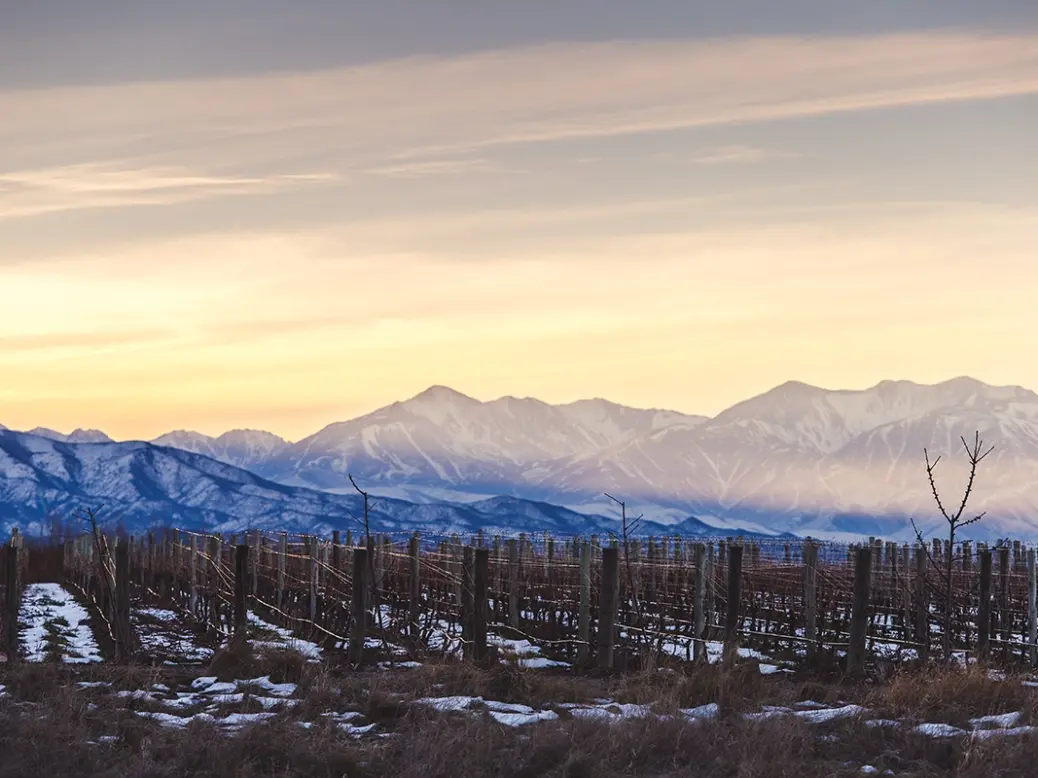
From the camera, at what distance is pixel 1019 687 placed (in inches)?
480

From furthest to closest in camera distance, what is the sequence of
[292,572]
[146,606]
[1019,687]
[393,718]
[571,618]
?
[292,572]
[146,606]
[571,618]
[1019,687]
[393,718]

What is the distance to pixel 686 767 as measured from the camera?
9930 mm

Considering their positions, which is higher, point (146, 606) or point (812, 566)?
point (812, 566)

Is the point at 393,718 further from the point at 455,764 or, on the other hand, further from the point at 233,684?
the point at 233,684

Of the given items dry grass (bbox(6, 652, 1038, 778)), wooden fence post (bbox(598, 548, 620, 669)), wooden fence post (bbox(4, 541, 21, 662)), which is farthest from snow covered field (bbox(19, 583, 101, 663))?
wooden fence post (bbox(598, 548, 620, 669))

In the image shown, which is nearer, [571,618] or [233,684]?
[233,684]

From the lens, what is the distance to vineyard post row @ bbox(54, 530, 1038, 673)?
1559cm

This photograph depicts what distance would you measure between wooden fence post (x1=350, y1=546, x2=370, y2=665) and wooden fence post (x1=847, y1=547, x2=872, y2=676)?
18.7 feet

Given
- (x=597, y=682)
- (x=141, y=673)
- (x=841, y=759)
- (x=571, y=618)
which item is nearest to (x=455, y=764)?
(x=841, y=759)

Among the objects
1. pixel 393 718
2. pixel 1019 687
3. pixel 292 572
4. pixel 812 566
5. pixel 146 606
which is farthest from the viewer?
pixel 292 572

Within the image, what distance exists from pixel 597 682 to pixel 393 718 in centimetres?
325

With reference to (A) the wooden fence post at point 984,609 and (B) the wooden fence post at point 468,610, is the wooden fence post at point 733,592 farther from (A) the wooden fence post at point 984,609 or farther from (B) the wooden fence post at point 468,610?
(A) the wooden fence post at point 984,609

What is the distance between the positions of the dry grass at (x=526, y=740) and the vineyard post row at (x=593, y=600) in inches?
77.5

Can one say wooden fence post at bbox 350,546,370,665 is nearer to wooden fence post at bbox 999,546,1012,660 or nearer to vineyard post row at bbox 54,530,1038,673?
vineyard post row at bbox 54,530,1038,673
